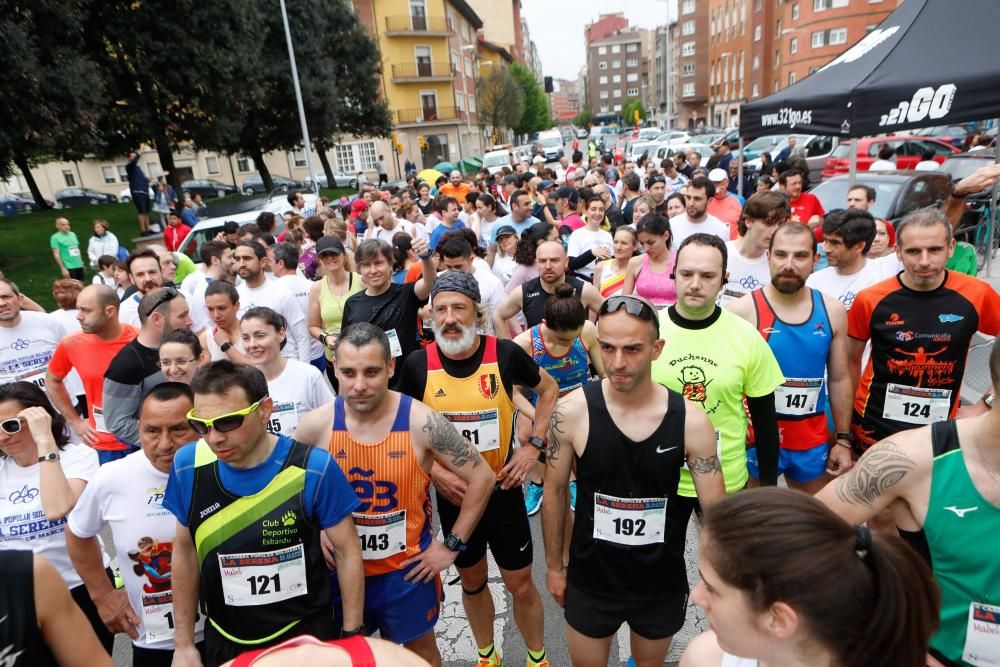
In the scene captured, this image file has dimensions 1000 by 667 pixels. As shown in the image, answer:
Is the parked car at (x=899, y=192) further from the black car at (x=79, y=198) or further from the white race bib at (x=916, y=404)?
the black car at (x=79, y=198)

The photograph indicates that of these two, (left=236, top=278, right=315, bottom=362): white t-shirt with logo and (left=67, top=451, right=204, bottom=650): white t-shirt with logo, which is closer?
(left=67, top=451, right=204, bottom=650): white t-shirt with logo

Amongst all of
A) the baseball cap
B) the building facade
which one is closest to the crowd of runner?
the baseball cap

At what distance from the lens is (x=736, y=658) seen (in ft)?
4.89

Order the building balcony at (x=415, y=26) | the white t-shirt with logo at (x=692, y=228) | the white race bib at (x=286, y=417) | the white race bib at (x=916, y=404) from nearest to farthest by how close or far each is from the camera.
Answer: the white race bib at (x=916, y=404) → the white race bib at (x=286, y=417) → the white t-shirt with logo at (x=692, y=228) → the building balcony at (x=415, y=26)

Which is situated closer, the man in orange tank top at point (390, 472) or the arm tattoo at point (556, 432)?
the arm tattoo at point (556, 432)

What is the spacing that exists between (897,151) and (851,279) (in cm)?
1617

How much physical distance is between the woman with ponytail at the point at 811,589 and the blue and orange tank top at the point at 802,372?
88.0 inches

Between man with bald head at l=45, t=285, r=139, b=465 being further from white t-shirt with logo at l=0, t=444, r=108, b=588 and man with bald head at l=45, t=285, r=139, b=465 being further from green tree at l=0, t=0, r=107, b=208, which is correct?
green tree at l=0, t=0, r=107, b=208

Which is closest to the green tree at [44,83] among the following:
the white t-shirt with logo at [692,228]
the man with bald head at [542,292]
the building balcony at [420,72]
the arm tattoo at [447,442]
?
the man with bald head at [542,292]

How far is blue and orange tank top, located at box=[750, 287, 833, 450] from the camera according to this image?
11.3 feet

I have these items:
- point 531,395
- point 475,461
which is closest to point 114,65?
point 531,395

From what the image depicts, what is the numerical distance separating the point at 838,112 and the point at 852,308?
3.47 meters

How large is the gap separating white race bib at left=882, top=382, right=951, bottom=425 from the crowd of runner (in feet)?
0.04

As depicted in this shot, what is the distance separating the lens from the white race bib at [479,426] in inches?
127
